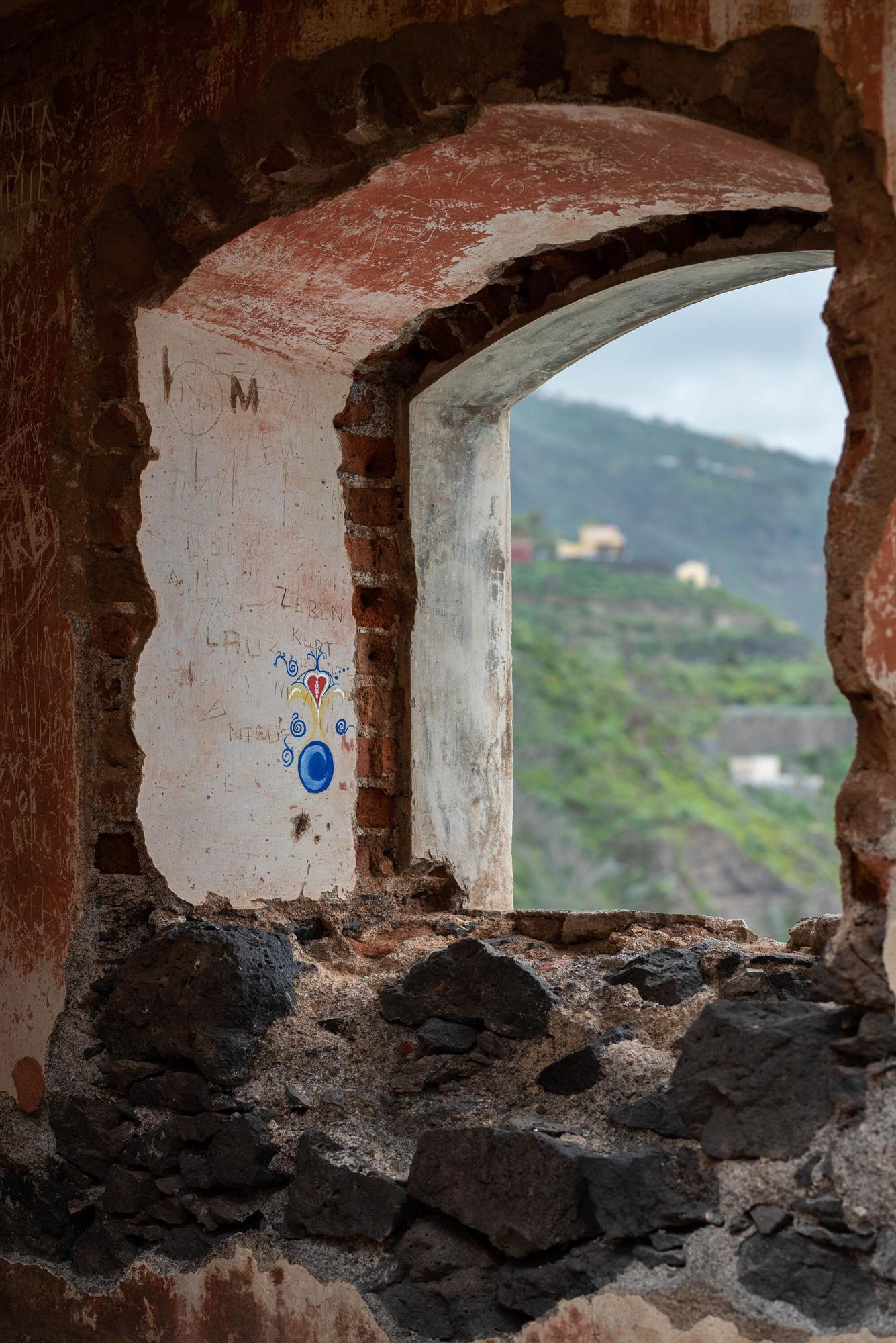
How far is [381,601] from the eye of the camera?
315 cm

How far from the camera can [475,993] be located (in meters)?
2.51

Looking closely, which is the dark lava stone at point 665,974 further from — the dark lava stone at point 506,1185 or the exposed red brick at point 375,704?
the exposed red brick at point 375,704

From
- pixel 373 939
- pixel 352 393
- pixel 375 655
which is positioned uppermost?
pixel 352 393

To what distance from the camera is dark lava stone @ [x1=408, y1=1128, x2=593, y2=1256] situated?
6.74 feet

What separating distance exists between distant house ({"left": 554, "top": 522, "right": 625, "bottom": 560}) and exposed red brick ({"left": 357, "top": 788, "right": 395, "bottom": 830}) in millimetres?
27950

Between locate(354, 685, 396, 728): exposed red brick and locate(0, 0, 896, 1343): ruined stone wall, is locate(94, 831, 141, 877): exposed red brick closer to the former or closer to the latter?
locate(0, 0, 896, 1343): ruined stone wall

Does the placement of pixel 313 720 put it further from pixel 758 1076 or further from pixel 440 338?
pixel 758 1076

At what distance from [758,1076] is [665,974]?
0.48m

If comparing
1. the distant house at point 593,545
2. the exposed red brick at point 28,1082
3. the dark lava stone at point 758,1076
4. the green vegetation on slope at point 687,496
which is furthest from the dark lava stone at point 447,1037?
the green vegetation on slope at point 687,496

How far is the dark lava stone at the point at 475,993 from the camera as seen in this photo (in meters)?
2.44

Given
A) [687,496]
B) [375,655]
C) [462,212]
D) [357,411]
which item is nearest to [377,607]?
[375,655]

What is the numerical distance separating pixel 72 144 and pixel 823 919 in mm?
2187

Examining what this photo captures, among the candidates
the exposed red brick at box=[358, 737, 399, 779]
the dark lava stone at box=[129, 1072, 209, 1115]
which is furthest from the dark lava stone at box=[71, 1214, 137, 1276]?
the exposed red brick at box=[358, 737, 399, 779]

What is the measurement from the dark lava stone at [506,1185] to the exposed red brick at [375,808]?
95 cm
